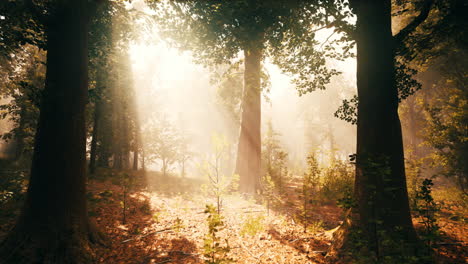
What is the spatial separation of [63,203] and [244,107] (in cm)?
822

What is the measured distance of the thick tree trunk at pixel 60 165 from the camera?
3.75 m

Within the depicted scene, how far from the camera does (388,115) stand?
4.34m

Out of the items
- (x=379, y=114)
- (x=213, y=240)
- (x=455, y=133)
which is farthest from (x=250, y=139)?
(x=455, y=133)

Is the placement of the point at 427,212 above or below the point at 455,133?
below

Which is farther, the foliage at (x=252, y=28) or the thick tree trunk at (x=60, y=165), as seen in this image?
the foliage at (x=252, y=28)

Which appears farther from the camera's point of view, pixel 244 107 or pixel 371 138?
pixel 244 107

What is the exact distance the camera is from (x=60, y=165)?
405 centimetres

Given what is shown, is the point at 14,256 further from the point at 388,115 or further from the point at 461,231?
the point at 461,231

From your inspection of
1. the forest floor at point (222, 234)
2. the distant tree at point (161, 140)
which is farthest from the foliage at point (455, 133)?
the distant tree at point (161, 140)

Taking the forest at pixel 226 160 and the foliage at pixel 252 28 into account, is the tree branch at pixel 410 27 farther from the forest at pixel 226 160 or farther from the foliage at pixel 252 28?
the foliage at pixel 252 28

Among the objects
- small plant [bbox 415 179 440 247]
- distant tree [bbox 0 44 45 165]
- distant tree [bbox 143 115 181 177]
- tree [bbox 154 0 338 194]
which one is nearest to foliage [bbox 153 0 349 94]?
tree [bbox 154 0 338 194]

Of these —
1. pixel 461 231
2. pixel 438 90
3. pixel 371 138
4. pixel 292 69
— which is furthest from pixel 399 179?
pixel 438 90

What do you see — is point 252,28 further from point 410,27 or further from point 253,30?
point 410,27

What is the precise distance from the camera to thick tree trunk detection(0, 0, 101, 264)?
3.75 metres
